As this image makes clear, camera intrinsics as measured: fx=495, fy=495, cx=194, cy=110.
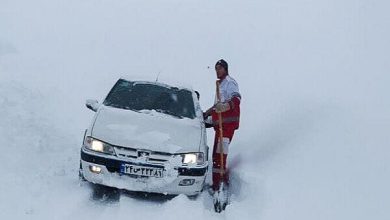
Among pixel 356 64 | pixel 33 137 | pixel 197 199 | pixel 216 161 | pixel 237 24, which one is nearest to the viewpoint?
pixel 197 199

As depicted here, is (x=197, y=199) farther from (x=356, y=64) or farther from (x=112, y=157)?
(x=356, y=64)

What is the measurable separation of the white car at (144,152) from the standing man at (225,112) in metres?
0.62

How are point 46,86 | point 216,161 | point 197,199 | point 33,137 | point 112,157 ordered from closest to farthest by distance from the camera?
point 112,157 < point 197,199 < point 216,161 < point 33,137 < point 46,86

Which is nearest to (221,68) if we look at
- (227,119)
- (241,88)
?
(227,119)

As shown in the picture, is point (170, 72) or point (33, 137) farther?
point (170, 72)

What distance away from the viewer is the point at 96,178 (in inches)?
233

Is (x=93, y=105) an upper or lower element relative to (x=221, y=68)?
lower

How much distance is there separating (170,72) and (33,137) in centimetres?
995

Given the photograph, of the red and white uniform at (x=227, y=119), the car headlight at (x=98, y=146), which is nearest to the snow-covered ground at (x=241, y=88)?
the red and white uniform at (x=227, y=119)

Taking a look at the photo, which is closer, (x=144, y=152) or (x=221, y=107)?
(x=144, y=152)

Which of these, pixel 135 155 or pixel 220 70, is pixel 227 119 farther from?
pixel 135 155

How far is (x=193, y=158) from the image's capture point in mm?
6172

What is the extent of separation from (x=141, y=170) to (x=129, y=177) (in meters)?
0.17

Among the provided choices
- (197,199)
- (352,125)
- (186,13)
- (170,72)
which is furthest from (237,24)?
(197,199)
